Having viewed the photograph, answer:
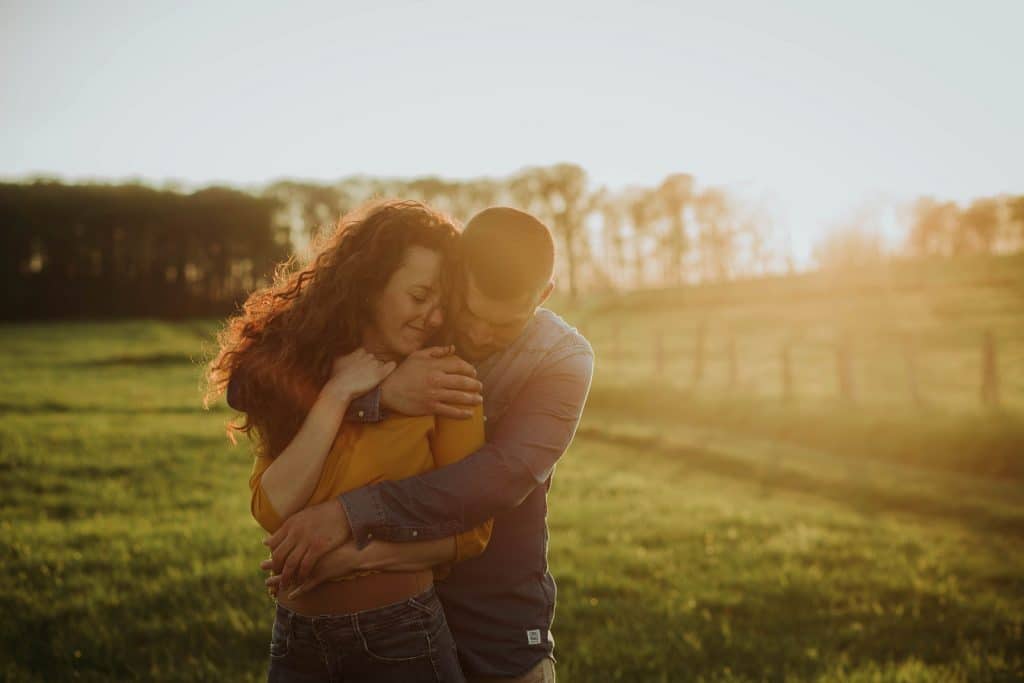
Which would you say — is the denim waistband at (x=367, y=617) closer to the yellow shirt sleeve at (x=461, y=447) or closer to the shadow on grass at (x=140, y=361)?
the yellow shirt sleeve at (x=461, y=447)

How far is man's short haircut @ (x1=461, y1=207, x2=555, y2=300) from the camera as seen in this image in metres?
2.47

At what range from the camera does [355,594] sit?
2.37 metres

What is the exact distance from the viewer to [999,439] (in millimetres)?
14133

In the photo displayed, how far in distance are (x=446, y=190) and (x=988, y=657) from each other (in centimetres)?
6816

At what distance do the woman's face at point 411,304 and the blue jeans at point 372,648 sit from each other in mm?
820

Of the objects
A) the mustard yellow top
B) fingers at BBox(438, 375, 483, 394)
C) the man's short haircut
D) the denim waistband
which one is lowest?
the denim waistband

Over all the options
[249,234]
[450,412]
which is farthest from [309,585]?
[249,234]

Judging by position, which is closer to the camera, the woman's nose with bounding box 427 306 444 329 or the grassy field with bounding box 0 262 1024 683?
the woman's nose with bounding box 427 306 444 329

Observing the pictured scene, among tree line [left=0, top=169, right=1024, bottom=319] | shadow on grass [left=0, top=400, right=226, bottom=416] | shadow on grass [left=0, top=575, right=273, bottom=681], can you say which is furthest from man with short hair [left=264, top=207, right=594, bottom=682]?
tree line [left=0, top=169, right=1024, bottom=319]

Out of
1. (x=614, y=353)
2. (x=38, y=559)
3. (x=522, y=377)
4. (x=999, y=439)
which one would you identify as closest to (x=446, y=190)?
(x=614, y=353)

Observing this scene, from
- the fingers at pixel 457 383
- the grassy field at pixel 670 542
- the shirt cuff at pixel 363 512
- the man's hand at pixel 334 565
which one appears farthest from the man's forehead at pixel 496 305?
the grassy field at pixel 670 542

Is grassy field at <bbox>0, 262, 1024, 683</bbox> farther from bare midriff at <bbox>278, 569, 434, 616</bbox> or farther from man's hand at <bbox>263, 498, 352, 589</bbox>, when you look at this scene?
man's hand at <bbox>263, 498, 352, 589</bbox>

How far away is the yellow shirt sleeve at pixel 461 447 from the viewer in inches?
97.5

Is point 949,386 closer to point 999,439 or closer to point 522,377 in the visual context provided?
point 999,439
